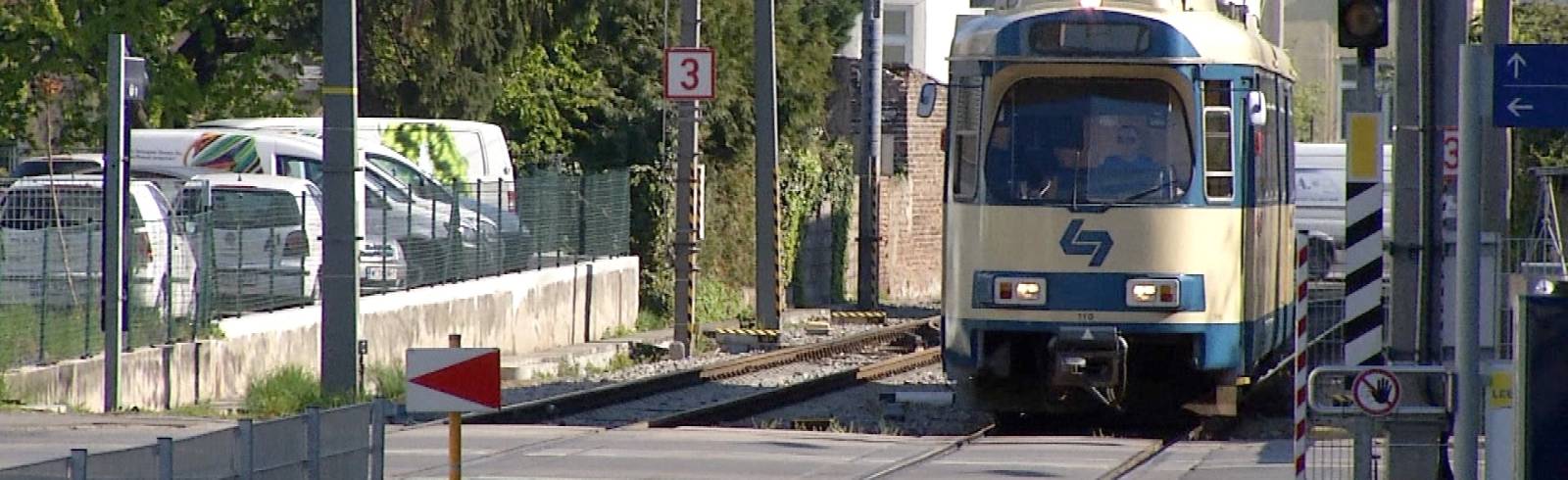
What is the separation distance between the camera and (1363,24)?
12906 mm

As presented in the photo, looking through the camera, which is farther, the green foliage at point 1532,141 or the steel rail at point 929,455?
the green foliage at point 1532,141

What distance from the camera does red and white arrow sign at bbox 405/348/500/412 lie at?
11258 mm

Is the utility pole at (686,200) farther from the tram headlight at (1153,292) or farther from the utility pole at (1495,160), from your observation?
the utility pole at (1495,160)

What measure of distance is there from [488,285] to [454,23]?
8227 mm

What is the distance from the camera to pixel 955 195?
19047mm

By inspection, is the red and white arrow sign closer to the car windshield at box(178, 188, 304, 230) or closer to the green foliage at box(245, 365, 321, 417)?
the green foliage at box(245, 365, 321, 417)

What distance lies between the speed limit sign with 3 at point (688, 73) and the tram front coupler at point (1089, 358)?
9.00 m

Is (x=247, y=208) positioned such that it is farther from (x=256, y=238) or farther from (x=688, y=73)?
(x=688, y=73)

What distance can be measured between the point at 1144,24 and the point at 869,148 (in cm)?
2080

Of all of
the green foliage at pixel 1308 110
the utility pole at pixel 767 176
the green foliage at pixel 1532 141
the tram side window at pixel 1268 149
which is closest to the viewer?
the tram side window at pixel 1268 149

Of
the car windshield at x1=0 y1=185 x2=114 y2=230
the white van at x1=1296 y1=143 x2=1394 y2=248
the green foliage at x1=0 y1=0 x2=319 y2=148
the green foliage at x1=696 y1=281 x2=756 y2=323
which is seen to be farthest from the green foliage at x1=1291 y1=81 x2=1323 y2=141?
the car windshield at x1=0 y1=185 x2=114 y2=230

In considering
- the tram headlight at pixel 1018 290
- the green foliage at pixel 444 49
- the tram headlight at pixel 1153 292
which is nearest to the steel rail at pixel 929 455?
the tram headlight at pixel 1018 290

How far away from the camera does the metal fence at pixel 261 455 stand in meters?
8.91

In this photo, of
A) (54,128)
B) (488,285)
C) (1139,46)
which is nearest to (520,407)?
(1139,46)
